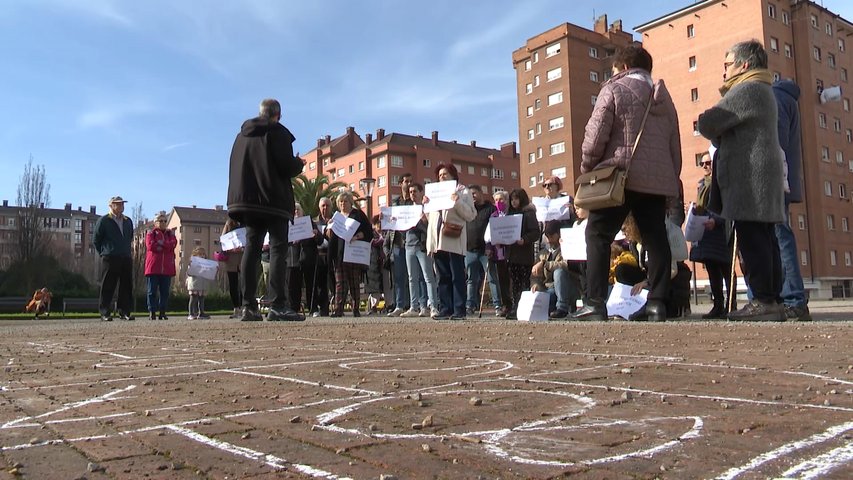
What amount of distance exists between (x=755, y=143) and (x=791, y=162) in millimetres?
994

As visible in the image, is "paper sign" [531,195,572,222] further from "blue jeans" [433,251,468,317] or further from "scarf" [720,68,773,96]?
"scarf" [720,68,773,96]

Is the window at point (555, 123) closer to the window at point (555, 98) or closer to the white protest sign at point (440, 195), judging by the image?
the window at point (555, 98)

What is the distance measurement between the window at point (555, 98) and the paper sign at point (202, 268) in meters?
58.9

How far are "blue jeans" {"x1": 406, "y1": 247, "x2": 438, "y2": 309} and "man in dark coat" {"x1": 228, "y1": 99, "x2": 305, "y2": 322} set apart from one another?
2.21m

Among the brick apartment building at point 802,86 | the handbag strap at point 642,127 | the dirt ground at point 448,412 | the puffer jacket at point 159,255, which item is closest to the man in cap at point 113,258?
the puffer jacket at point 159,255

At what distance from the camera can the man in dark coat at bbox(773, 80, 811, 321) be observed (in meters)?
6.64

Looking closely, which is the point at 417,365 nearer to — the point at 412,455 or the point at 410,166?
the point at 412,455

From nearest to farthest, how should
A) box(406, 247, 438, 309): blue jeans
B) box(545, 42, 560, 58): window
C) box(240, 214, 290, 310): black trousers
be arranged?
box(240, 214, 290, 310): black trousers < box(406, 247, 438, 309): blue jeans < box(545, 42, 560, 58): window

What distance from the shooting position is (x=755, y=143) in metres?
5.92

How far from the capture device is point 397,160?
94250 millimetres

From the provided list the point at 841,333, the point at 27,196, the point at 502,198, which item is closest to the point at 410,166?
the point at 27,196

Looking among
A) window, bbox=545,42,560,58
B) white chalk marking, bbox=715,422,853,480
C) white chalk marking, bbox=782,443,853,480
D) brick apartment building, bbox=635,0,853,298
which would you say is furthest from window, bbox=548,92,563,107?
white chalk marking, bbox=782,443,853,480

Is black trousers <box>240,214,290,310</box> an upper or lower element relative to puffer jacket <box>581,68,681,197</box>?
lower

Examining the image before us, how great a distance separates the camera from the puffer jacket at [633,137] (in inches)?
247
